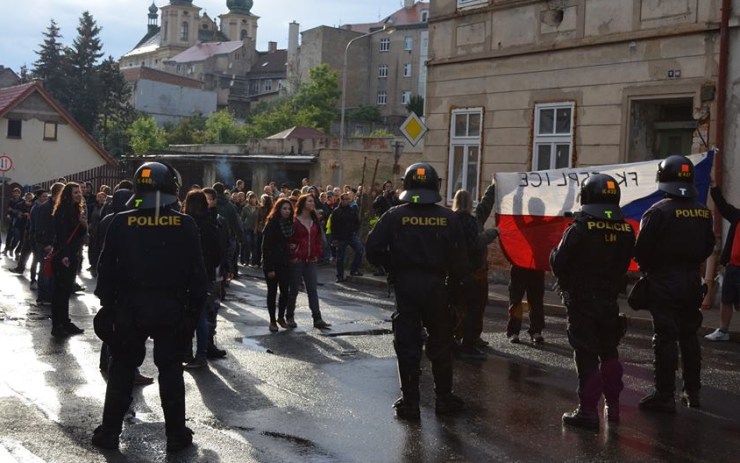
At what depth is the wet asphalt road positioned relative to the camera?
6387mm

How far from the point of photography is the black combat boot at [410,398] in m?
7.29

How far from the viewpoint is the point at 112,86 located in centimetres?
8562

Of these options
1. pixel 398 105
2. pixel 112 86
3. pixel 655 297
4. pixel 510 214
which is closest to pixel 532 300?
pixel 510 214

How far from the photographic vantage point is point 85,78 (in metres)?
85.0

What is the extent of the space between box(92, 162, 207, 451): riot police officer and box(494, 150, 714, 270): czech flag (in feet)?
18.6

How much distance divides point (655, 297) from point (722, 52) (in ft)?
28.0

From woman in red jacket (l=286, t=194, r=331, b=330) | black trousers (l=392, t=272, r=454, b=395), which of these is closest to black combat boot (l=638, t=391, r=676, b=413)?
black trousers (l=392, t=272, r=454, b=395)

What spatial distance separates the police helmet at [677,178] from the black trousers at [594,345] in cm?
116

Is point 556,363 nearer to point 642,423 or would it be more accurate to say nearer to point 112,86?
point 642,423

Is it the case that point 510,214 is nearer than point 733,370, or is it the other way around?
point 733,370

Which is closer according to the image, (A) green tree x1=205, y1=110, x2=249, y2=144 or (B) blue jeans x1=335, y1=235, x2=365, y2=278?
(B) blue jeans x1=335, y1=235, x2=365, y2=278

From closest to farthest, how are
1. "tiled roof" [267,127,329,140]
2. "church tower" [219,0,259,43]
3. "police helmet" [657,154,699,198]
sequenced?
"police helmet" [657,154,699,198]
"tiled roof" [267,127,329,140]
"church tower" [219,0,259,43]

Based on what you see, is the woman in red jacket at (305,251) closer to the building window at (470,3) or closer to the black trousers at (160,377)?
the black trousers at (160,377)

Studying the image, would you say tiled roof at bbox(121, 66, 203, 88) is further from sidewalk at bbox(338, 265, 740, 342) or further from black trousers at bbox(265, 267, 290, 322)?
black trousers at bbox(265, 267, 290, 322)
